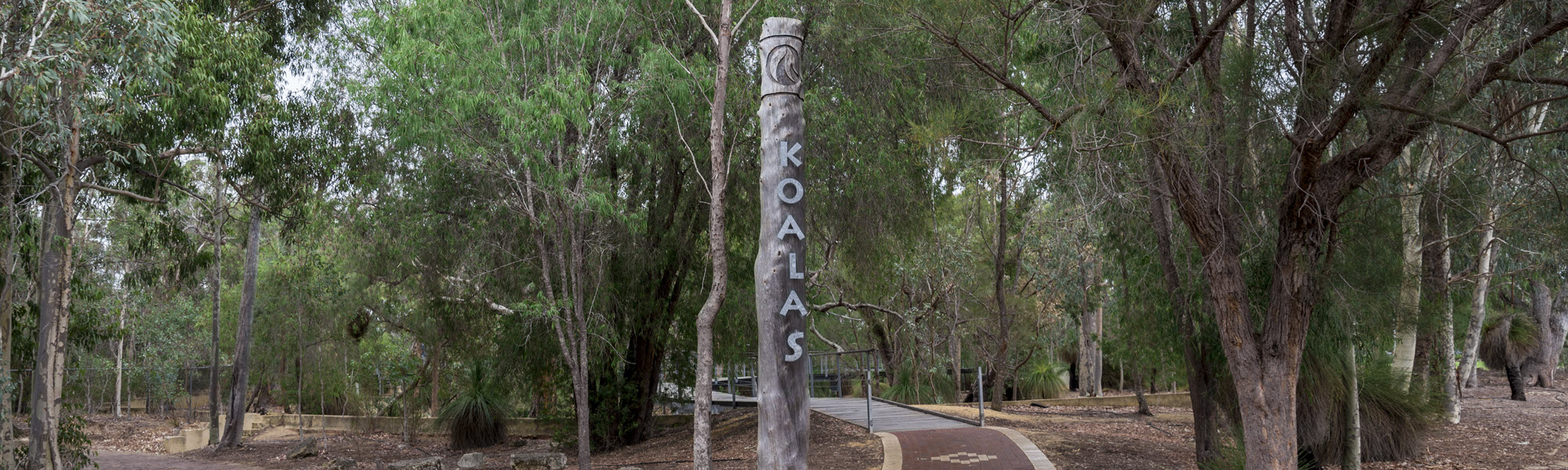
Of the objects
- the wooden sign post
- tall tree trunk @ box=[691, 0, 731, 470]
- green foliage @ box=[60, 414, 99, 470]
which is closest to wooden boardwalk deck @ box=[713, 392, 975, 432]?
tall tree trunk @ box=[691, 0, 731, 470]

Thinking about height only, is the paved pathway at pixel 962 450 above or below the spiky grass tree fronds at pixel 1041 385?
above

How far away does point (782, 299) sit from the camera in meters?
5.67

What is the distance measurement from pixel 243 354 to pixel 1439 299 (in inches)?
831

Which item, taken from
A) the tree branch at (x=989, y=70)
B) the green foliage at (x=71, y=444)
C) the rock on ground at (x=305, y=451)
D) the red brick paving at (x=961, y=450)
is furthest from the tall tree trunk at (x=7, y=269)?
the red brick paving at (x=961, y=450)

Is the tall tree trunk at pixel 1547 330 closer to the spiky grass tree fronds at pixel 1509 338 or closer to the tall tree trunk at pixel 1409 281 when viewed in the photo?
the spiky grass tree fronds at pixel 1509 338

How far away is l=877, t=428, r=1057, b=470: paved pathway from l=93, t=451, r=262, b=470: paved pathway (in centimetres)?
1099

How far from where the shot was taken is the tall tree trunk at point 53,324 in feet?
33.1

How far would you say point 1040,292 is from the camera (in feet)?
90.2

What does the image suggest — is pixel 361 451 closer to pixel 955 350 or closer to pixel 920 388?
pixel 920 388

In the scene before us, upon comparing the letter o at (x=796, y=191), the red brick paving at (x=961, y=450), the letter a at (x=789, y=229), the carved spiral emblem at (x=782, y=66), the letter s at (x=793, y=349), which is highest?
the carved spiral emblem at (x=782, y=66)

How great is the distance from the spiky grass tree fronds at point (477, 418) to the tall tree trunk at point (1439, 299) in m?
14.6

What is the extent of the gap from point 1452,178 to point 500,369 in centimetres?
1298

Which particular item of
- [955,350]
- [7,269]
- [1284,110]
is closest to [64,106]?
[7,269]

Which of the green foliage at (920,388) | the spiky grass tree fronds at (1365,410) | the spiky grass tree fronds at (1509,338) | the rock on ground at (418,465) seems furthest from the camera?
the spiky grass tree fronds at (1509,338)
